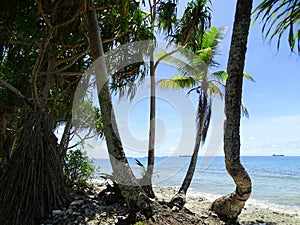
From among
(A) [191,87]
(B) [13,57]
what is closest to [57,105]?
(B) [13,57]

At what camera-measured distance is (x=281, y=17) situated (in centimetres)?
529

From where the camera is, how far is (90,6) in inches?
172

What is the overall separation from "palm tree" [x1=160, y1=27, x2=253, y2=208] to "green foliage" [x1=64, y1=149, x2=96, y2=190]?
2.96 meters

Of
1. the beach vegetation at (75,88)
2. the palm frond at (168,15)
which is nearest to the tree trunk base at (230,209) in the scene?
the beach vegetation at (75,88)

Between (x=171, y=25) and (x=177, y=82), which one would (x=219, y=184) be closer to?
(x=177, y=82)

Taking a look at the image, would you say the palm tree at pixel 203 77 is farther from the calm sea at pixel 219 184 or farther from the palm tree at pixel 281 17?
the palm tree at pixel 281 17

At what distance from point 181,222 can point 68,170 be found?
321 cm

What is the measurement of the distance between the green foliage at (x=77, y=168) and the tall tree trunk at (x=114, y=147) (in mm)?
2523

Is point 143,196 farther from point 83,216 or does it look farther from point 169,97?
point 169,97

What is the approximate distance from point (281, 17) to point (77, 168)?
5039mm

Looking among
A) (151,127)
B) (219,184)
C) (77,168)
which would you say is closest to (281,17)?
(151,127)

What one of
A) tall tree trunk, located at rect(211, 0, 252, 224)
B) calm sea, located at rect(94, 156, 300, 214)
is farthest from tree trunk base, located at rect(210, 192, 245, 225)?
calm sea, located at rect(94, 156, 300, 214)

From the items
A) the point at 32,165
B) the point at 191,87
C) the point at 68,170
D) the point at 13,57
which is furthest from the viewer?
the point at 191,87

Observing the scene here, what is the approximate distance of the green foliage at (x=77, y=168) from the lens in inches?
257
